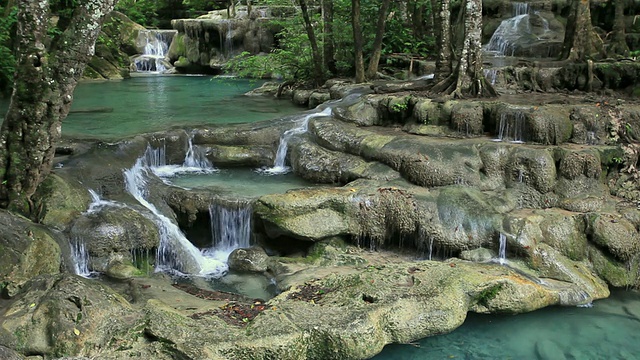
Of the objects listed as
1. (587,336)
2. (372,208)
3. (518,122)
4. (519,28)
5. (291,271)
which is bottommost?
(587,336)

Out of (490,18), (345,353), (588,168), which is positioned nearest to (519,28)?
(490,18)

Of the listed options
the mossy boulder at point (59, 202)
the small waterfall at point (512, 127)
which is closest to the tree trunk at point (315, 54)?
the small waterfall at point (512, 127)

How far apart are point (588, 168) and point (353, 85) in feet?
23.6

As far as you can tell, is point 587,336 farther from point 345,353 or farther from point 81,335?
point 81,335

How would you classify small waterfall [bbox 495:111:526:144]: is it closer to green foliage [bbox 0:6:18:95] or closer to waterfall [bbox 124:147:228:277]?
waterfall [bbox 124:147:228:277]

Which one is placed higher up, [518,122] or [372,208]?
[518,122]

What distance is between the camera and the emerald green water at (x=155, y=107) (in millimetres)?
12203

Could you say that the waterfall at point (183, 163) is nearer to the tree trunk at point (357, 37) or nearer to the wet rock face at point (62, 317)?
the wet rock face at point (62, 317)

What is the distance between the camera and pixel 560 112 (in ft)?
31.3

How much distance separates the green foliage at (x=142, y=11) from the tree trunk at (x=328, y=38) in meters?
19.0

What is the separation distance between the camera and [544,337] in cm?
643

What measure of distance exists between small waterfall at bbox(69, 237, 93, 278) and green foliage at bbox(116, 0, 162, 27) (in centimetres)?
2751

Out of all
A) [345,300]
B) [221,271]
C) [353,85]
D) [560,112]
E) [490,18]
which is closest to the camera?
[345,300]

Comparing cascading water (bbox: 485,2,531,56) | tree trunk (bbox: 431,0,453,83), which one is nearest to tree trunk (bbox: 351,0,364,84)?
tree trunk (bbox: 431,0,453,83)
